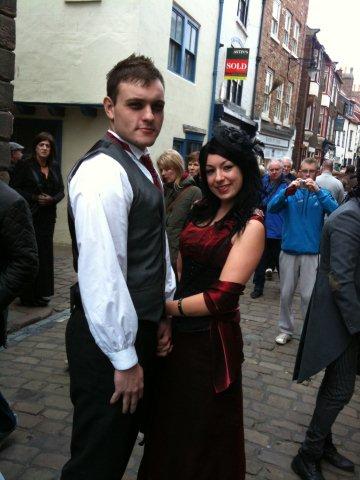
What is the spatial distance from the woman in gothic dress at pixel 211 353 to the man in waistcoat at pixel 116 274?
24cm

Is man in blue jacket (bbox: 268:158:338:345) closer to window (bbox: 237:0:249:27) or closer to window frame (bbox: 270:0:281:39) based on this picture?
window (bbox: 237:0:249:27)

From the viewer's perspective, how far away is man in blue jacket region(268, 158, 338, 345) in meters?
4.77

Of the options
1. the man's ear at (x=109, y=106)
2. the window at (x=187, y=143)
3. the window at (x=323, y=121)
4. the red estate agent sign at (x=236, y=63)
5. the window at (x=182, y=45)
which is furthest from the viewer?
the window at (x=323, y=121)

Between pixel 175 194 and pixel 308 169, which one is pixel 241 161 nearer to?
pixel 175 194

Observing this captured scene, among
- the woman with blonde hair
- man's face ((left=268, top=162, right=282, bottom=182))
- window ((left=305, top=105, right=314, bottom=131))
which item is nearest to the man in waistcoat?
the woman with blonde hair

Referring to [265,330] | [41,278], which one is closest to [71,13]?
[41,278]

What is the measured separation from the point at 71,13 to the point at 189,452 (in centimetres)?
904

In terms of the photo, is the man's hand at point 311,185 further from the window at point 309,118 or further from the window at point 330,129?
the window at point 330,129

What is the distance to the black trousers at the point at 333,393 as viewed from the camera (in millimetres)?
2676

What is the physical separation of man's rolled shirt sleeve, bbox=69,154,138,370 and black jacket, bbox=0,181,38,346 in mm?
826

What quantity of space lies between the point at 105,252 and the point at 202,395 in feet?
3.06

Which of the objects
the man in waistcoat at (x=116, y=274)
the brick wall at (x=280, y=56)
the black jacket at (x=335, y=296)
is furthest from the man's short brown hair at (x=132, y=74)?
the brick wall at (x=280, y=56)

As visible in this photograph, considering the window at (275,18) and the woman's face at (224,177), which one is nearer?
the woman's face at (224,177)

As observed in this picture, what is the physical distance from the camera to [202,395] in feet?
6.84
